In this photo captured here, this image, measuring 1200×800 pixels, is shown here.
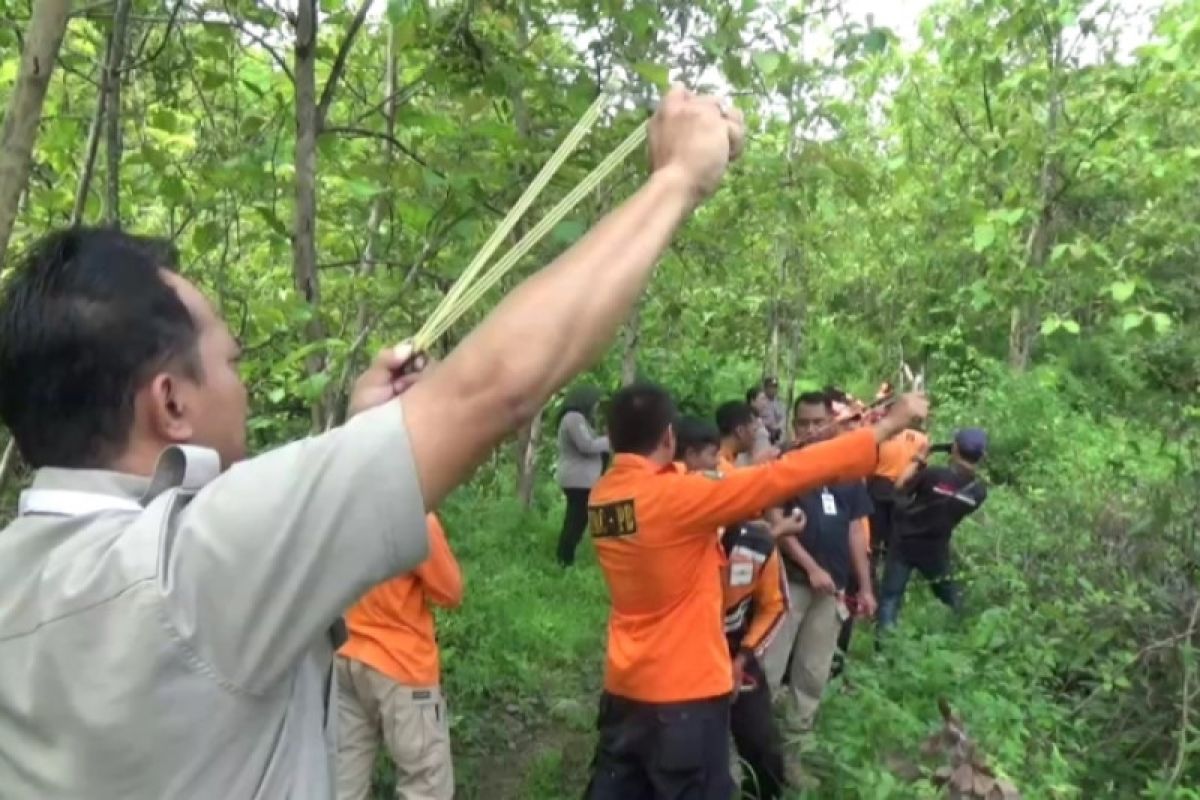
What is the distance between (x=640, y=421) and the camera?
412 centimetres

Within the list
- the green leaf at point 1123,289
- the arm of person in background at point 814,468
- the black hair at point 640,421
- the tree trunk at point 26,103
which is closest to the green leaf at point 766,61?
the arm of person in background at point 814,468

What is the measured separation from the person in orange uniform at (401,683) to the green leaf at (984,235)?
337 centimetres

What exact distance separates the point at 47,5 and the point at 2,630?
1.55 meters

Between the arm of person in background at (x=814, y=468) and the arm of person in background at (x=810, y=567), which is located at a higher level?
the arm of person in background at (x=814, y=468)

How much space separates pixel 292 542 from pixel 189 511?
0.12 metres

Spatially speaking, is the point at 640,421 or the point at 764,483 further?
the point at 640,421

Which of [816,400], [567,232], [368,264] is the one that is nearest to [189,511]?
[567,232]

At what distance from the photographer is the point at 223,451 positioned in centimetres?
137

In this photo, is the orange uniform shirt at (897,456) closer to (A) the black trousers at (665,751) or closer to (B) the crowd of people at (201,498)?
(A) the black trousers at (665,751)

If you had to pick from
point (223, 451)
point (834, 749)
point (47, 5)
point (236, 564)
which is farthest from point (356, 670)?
point (236, 564)

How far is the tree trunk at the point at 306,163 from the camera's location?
12.9 ft

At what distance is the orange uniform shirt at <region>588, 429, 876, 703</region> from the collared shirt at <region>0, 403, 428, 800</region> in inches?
108

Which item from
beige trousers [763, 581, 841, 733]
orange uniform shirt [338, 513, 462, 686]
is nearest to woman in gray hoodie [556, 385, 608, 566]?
beige trousers [763, 581, 841, 733]

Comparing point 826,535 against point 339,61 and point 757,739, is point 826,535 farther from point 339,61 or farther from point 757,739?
point 339,61
